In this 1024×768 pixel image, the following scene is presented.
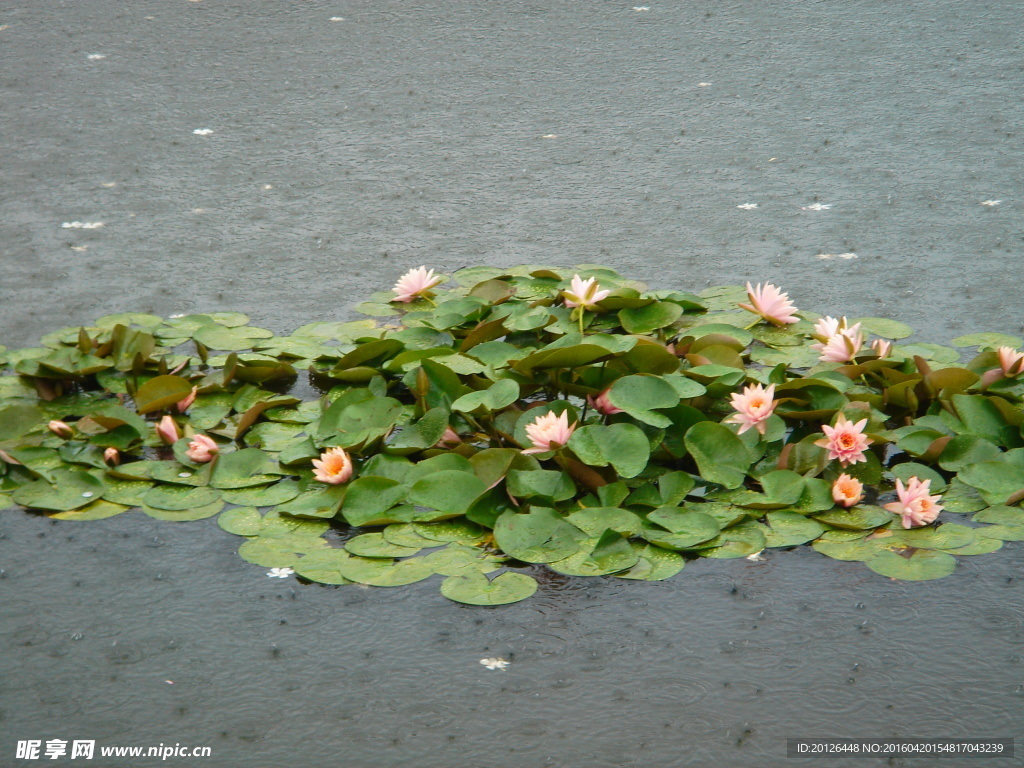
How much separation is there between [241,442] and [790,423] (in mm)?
1317

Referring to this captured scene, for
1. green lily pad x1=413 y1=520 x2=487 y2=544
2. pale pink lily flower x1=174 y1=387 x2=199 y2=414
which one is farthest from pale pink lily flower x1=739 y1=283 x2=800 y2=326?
pale pink lily flower x1=174 y1=387 x2=199 y2=414

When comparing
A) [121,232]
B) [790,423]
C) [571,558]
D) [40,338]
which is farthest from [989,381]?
[121,232]

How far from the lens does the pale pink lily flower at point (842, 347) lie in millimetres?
2533

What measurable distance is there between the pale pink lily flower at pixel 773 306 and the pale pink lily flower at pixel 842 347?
0.29 meters

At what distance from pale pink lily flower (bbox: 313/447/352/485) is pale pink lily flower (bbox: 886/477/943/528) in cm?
116

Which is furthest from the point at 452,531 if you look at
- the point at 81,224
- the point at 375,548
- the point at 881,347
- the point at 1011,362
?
the point at 81,224

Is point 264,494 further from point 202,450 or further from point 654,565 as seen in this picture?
point 654,565

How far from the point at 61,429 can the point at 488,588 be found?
1.17 m

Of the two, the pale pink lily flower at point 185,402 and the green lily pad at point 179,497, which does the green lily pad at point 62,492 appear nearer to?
the green lily pad at point 179,497

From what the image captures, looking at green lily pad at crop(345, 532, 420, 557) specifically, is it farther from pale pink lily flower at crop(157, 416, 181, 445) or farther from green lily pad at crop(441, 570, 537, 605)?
pale pink lily flower at crop(157, 416, 181, 445)

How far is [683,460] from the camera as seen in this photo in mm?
Result: 2312

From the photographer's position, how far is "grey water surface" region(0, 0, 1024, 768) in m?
1.71

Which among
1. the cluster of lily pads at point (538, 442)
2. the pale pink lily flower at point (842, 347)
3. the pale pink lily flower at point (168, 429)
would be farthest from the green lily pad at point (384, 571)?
the pale pink lily flower at point (842, 347)

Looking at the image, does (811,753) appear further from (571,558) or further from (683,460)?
(683,460)
